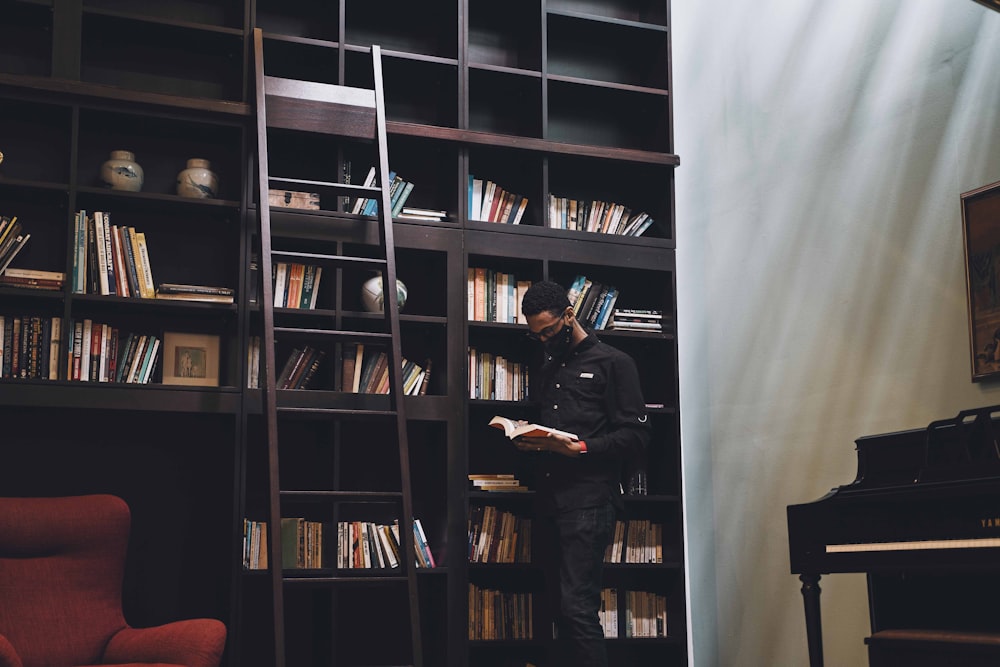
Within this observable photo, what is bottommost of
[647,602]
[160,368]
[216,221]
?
[647,602]

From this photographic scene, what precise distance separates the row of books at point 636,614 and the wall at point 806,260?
0.31 meters

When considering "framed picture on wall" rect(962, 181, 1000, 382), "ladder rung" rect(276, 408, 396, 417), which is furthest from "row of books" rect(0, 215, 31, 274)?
"framed picture on wall" rect(962, 181, 1000, 382)

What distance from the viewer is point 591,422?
13.8 feet

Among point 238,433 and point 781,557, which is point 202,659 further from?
point 781,557

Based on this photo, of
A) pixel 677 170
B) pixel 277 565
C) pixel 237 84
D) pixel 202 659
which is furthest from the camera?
pixel 677 170

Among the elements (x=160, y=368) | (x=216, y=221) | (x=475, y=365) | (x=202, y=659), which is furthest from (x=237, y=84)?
(x=202, y=659)

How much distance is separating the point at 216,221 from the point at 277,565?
158cm

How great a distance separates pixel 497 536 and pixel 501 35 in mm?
2340

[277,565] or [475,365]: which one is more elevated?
[475,365]

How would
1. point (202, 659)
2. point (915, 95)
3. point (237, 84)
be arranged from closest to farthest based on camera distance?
Result: 1. point (202, 659)
2. point (915, 95)
3. point (237, 84)

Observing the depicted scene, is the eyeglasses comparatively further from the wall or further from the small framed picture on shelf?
the small framed picture on shelf

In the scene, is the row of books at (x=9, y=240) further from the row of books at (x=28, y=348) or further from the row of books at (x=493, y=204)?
the row of books at (x=493, y=204)

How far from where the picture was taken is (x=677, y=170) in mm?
5375

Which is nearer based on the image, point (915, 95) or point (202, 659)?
point (202, 659)
